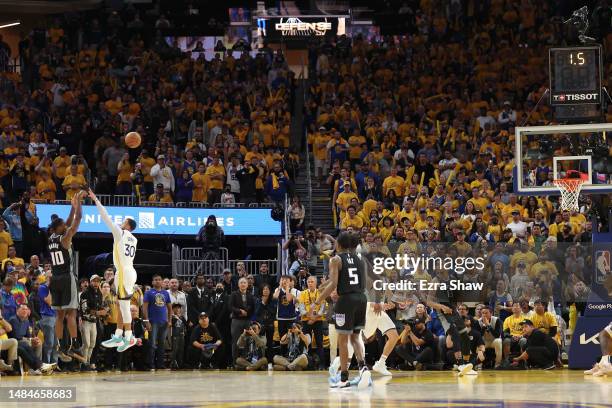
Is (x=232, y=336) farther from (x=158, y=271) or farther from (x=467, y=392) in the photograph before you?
(x=467, y=392)

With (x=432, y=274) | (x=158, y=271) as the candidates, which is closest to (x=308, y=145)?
(x=158, y=271)

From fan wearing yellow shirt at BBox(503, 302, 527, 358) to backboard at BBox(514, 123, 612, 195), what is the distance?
97.6 inches

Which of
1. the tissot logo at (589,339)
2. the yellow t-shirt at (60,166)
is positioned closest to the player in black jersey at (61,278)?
the tissot logo at (589,339)

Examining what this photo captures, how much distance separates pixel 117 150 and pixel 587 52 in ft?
44.0

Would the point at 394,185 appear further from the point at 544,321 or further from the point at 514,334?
the point at 544,321

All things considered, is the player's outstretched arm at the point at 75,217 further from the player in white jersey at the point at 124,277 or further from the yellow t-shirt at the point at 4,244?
the yellow t-shirt at the point at 4,244

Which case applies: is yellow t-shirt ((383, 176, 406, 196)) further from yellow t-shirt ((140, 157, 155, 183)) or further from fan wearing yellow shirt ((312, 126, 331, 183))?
yellow t-shirt ((140, 157, 155, 183))

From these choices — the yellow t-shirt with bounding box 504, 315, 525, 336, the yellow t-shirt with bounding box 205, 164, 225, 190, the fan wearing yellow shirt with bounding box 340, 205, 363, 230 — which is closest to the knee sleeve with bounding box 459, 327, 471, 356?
the yellow t-shirt with bounding box 504, 315, 525, 336

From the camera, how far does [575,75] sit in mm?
24391

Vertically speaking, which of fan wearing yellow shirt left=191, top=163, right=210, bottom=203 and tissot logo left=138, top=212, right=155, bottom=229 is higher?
fan wearing yellow shirt left=191, top=163, right=210, bottom=203

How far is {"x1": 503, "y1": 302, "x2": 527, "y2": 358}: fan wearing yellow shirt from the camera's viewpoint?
24.0 m

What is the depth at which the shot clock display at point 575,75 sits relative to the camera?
24250 mm

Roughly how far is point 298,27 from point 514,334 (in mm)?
20204

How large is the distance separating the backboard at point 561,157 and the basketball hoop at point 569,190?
0.12 metres
